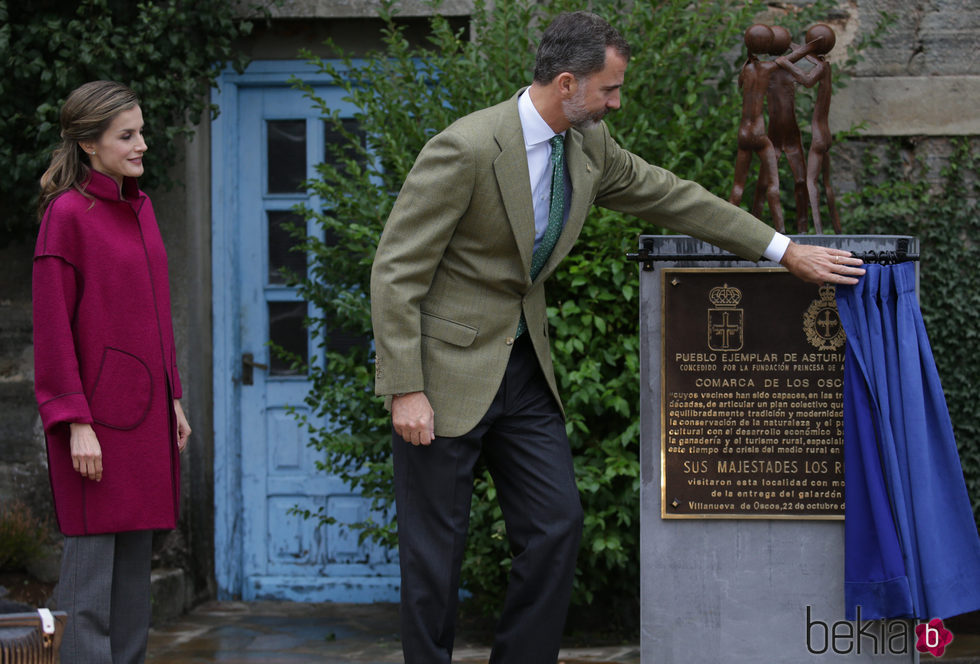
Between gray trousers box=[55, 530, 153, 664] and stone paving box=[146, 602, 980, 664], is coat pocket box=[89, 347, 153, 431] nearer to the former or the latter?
gray trousers box=[55, 530, 153, 664]

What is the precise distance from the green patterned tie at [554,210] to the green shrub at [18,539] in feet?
10.5

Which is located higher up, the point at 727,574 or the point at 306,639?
the point at 727,574

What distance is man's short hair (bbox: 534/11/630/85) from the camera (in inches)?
119

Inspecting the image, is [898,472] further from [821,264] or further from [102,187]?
[102,187]

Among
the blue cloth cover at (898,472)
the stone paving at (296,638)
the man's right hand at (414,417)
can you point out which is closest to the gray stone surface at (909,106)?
the blue cloth cover at (898,472)

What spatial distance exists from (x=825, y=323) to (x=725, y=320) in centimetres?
31

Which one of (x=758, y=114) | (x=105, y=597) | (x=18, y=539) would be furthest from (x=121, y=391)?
(x=18, y=539)

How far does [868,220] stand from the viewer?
5.23 metres

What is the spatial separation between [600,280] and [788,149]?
1.03 m

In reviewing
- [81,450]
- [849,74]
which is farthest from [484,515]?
Answer: [849,74]

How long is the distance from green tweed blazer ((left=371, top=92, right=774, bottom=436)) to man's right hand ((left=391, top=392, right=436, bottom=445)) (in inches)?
1.7

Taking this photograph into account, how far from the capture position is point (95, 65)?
16.1 feet

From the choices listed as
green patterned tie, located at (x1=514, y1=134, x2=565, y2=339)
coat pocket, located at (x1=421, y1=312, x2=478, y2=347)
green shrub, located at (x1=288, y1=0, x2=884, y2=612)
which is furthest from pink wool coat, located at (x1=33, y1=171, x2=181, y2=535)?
green shrub, located at (x1=288, y1=0, x2=884, y2=612)

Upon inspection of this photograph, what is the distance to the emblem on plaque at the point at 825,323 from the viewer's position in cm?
356
